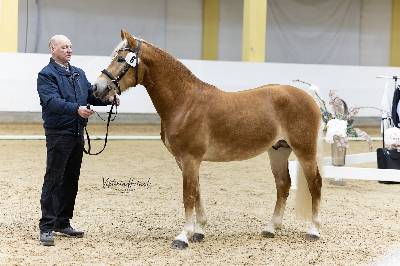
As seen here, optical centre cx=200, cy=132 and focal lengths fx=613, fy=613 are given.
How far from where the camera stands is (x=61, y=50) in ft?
17.0

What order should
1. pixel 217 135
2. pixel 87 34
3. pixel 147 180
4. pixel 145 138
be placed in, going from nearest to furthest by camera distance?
pixel 217 135
pixel 147 180
pixel 145 138
pixel 87 34

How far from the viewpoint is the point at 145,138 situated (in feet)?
47.4

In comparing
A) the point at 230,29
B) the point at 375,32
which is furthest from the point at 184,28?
the point at 375,32

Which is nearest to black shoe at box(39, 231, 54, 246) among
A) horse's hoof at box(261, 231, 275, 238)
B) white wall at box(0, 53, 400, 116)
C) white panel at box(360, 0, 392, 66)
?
horse's hoof at box(261, 231, 275, 238)

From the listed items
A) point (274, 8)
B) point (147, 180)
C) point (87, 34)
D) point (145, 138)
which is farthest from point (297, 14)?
point (147, 180)

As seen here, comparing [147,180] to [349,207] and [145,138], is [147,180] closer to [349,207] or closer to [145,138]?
[349,207]

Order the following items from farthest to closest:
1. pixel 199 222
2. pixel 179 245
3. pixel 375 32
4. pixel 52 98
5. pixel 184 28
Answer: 1. pixel 375 32
2. pixel 184 28
3. pixel 199 222
4. pixel 179 245
5. pixel 52 98

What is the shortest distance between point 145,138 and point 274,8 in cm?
969

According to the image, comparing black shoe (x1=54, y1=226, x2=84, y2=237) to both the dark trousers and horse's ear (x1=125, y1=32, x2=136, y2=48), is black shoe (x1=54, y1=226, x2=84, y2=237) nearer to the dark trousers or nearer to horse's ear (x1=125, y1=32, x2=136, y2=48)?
the dark trousers

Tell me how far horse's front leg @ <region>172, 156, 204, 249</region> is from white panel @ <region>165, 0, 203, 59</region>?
53.5 ft

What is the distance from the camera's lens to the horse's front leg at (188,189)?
519 cm

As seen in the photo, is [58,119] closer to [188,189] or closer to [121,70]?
[121,70]

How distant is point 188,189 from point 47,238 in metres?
1.26

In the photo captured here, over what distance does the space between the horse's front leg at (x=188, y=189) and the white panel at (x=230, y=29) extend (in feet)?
56.1
